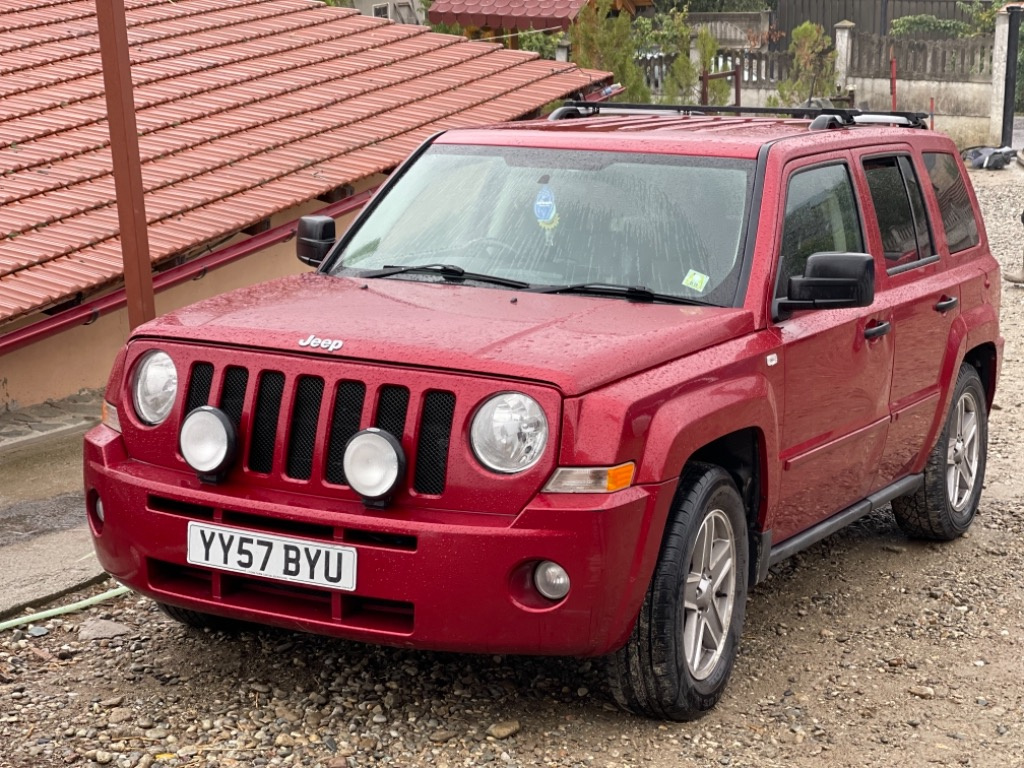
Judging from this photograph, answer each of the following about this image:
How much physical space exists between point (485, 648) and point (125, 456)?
1.28 metres

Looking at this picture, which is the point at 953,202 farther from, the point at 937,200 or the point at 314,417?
the point at 314,417

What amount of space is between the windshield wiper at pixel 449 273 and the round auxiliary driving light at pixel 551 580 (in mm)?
1229

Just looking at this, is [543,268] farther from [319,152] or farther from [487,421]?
[319,152]

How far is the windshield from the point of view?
16.7ft

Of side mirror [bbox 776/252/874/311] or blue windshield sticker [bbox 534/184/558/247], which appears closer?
side mirror [bbox 776/252/874/311]

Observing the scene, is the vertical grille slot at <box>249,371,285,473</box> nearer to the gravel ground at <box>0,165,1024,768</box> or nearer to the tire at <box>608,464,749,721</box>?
the gravel ground at <box>0,165,1024,768</box>

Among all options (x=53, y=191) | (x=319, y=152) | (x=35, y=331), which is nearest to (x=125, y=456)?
(x=35, y=331)

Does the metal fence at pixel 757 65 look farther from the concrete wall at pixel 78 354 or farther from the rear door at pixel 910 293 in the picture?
the rear door at pixel 910 293

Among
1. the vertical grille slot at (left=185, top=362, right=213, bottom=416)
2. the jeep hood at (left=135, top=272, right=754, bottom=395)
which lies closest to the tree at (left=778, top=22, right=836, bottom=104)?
the jeep hood at (left=135, top=272, right=754, bottom=395)

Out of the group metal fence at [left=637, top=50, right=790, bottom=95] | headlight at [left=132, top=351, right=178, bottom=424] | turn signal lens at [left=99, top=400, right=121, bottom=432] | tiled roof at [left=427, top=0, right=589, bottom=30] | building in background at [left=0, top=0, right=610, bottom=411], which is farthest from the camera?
metal fence at [left=637, top=50, right=790, bottom=95]

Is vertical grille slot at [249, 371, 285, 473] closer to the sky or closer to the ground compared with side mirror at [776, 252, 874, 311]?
closer to the ground

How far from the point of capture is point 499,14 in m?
24.7

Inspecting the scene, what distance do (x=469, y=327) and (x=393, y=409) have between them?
393 mm

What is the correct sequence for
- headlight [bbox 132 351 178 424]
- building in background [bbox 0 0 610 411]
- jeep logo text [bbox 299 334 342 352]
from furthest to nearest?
building in background [bbox 0 0 610 411], headlight [bbox 132 351 178 424], jeep logo text [bbox 299 334 342 352]
